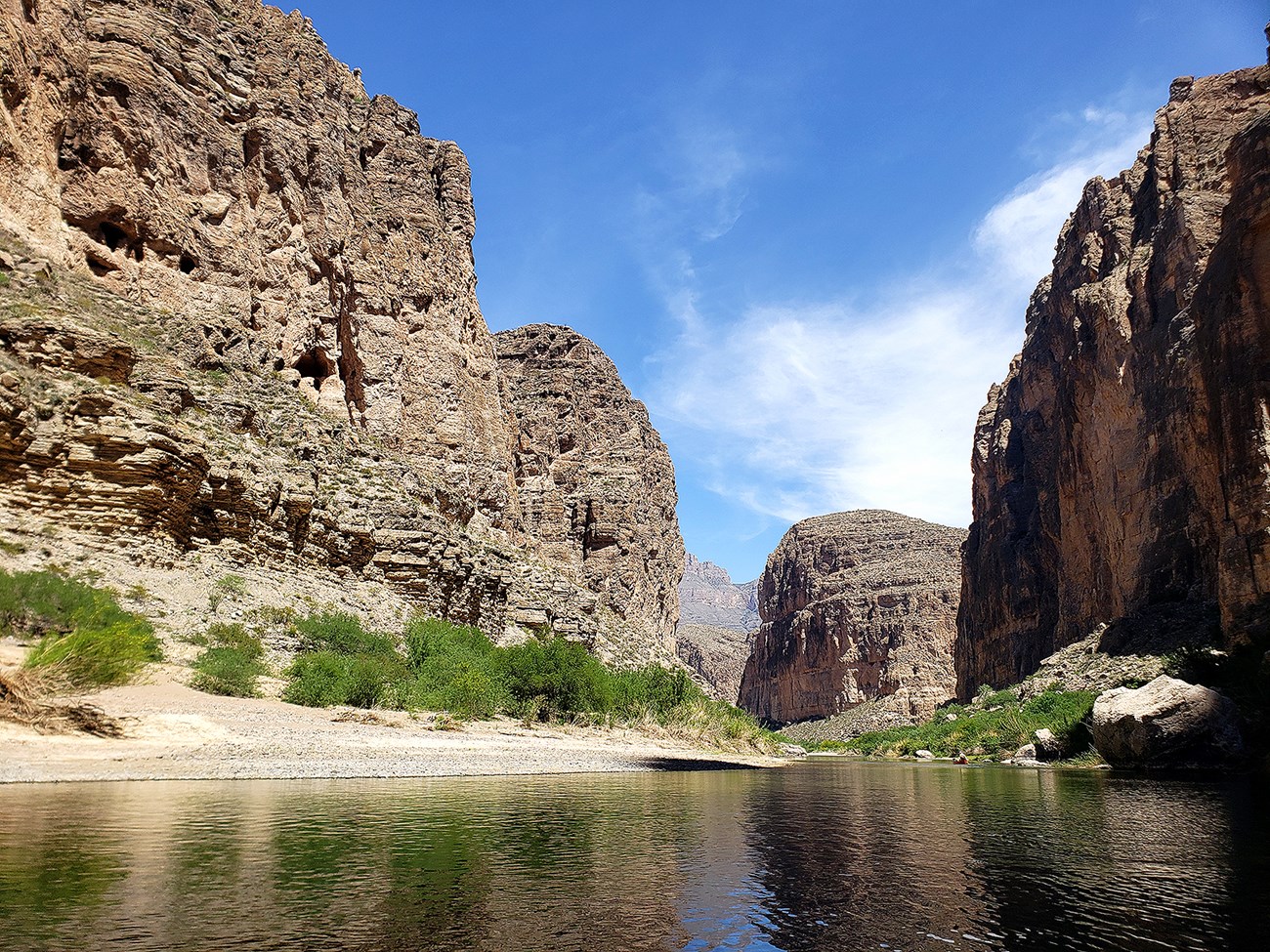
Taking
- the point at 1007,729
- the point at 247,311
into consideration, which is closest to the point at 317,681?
the point at 247,311

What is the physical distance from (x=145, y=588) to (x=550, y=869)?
73.6 feet

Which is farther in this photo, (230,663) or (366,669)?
(366,669)

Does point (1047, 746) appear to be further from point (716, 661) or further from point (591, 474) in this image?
point (716, 661)

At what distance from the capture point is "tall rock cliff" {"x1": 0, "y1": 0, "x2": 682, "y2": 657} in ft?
85.0

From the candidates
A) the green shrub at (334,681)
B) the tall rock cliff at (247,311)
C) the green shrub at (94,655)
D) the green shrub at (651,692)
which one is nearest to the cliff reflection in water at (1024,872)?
the green shrub at (94,655)

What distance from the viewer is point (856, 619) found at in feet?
419

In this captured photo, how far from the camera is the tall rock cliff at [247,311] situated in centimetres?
2591

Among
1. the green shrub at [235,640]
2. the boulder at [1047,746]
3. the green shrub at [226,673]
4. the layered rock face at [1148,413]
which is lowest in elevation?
the boulder at [1047,746]

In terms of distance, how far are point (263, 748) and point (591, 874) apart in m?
11.4

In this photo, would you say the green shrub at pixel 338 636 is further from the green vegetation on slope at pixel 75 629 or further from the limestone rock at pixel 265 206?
the limestone rock at pixel 265 206

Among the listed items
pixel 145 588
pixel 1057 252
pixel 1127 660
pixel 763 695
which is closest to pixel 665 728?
pixel 145 588

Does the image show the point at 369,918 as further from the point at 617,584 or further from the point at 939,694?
the point at 939,694

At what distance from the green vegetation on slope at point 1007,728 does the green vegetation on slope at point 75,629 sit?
99.6 ft

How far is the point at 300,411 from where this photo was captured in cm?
3794
